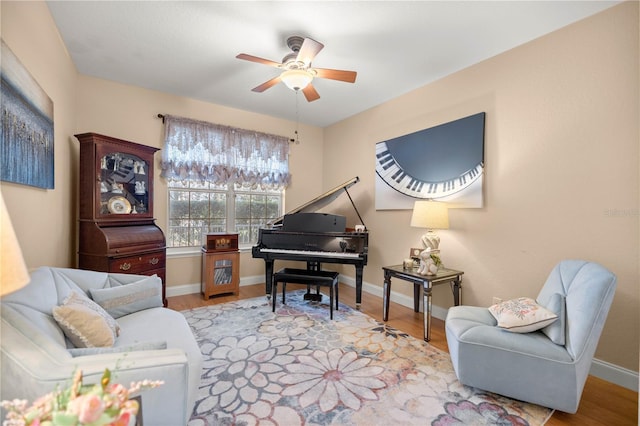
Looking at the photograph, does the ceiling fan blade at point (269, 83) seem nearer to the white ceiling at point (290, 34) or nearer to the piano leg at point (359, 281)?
the white ceiling at point (290, 34)

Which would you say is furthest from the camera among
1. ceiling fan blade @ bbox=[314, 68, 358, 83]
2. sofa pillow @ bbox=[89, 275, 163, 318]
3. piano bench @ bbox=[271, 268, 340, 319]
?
piano bench @ bbox=[271, 268, 340, 319]

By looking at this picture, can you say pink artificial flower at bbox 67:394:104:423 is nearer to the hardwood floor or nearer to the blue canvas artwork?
the blue canvas artwork

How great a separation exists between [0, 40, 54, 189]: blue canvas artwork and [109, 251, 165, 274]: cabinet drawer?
2.98ft

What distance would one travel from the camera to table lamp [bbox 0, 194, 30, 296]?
2.49ft

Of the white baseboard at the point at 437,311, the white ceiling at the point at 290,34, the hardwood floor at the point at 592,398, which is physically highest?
the white ceiling at the point at 290,34

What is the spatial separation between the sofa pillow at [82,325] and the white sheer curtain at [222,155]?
8.35 ft

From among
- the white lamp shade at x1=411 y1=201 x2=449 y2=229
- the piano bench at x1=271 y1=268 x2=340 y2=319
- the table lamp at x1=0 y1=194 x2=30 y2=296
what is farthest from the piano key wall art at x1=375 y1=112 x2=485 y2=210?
the table lamp at x1=0 y1=194 x2=30 y2=296

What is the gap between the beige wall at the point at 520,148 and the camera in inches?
77.7

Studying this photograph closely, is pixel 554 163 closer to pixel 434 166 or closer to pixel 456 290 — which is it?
pixel 434 166

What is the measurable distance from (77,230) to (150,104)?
1.73 meters

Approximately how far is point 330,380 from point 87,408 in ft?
5.46

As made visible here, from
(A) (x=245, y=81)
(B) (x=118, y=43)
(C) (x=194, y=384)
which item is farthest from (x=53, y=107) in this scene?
(C) (x=194, y=384)

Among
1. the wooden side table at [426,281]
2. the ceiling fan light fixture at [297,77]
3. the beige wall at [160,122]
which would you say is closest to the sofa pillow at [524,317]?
the wooden side table at [426,281]

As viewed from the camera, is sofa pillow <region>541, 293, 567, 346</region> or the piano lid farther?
the piano lid
